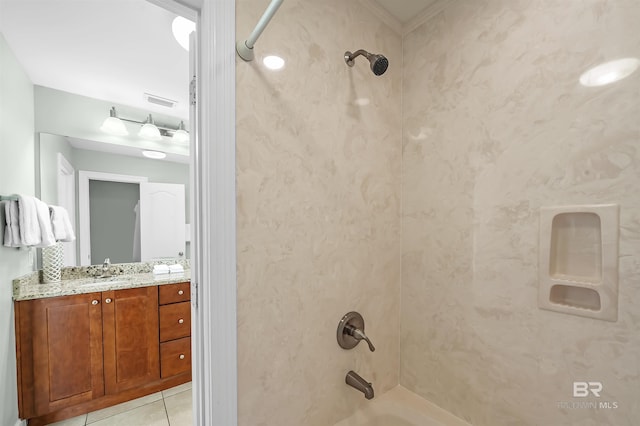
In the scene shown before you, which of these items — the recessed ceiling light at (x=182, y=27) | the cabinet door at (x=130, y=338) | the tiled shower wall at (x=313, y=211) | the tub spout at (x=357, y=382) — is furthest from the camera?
the cabinet door at (x=130, y=338)

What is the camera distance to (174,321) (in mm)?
2168

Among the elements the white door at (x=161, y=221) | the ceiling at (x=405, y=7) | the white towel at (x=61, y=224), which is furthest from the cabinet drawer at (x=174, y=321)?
the ceiling at (x=405, y=7)

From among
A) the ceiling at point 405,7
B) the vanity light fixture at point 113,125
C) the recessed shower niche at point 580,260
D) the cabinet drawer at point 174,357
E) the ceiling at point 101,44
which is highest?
the ceiling at point 101,44

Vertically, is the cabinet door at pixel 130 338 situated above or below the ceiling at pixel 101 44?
below

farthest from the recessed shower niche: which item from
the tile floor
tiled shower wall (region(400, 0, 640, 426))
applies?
the tile floor

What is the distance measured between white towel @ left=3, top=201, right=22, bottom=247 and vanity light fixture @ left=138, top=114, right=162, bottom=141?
114 centimetres

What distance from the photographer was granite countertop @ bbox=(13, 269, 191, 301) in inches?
65.8

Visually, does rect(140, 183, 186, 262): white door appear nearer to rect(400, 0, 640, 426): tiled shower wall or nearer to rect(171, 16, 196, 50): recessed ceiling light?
rect(171, 16, 196, 50): recessed ceiling light

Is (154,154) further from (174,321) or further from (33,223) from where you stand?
(174,321)

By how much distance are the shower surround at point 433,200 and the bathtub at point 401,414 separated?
5 centimetres

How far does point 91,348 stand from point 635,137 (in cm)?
302

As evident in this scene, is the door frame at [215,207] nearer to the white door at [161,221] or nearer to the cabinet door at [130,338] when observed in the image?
the cabinet door at [130,338]

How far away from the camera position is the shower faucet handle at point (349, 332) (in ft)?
3.46

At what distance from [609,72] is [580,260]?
57cm
